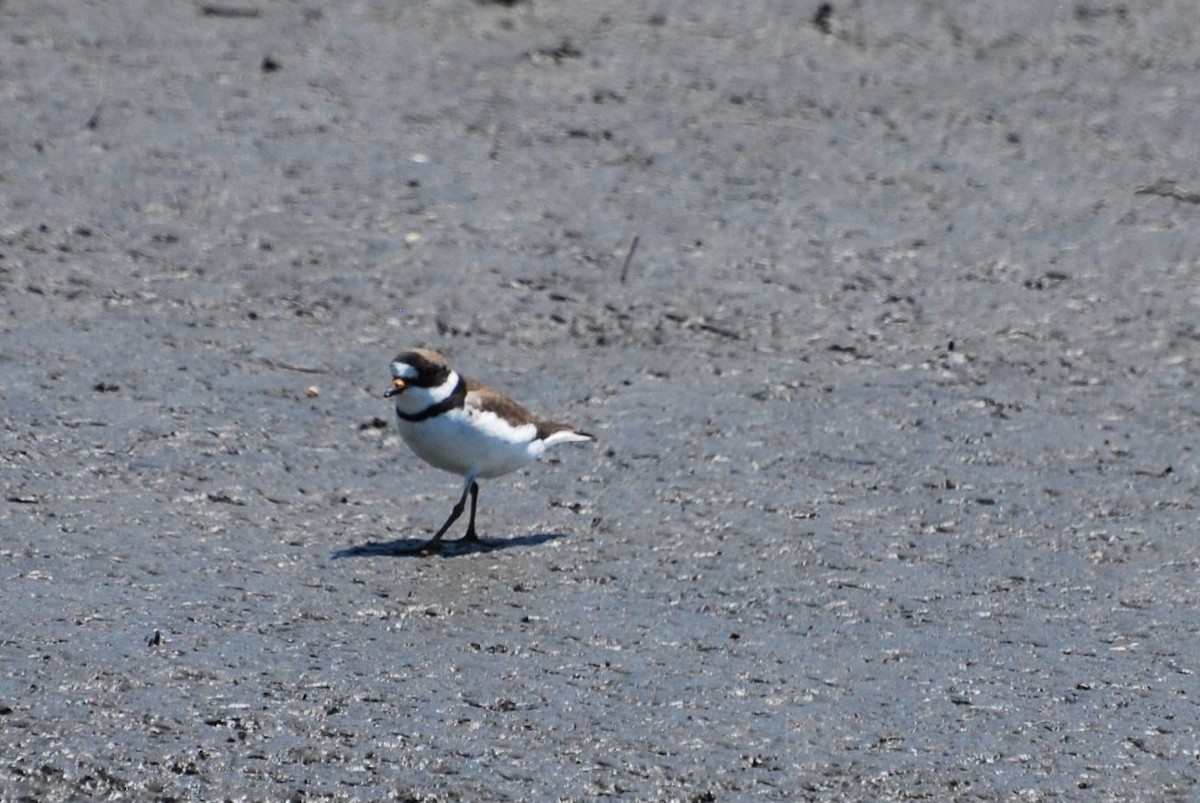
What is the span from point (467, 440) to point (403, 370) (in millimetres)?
339

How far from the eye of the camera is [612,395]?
8.48 metres

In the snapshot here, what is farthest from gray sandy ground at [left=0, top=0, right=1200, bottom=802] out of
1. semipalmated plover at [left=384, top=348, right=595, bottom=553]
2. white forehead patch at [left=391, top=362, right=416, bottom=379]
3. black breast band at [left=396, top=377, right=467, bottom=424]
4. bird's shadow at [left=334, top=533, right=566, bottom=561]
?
white forehead patch at [left=391, top=362, right=416, bottom=379]

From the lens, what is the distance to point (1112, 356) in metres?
9.07

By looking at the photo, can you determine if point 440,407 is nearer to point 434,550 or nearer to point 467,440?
point 467,440

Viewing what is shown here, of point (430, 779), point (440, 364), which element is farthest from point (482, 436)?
point (430, 779)

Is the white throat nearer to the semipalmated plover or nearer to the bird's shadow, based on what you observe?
the semipalmated plover

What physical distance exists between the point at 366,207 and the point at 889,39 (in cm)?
421

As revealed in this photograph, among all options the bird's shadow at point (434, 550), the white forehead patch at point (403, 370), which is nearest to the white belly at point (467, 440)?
the white forehead patch at point (403, 370)

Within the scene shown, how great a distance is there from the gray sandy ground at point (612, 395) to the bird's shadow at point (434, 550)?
0.04 m

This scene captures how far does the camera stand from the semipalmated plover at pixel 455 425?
707cm

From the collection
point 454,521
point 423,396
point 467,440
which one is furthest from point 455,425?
point 454,521

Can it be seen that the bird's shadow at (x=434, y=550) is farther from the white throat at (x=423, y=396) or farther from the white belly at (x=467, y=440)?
the white throat at (x=423, y=396)

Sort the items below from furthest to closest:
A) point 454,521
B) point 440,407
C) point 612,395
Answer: point 612,395 < point 454,521 < point 440,407

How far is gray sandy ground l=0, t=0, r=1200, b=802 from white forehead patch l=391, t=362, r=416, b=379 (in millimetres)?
553
